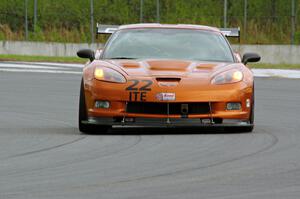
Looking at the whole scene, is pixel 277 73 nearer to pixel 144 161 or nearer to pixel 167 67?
pixel 167 67

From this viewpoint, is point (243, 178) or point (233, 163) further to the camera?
point (233, 163)

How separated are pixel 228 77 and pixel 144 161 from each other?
10.6ft

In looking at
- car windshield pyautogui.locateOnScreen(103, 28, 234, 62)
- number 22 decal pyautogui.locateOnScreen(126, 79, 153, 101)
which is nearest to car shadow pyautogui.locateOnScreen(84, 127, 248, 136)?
number 22 decal pyautogui.locateOnScreen(126, 79, 153, 101)

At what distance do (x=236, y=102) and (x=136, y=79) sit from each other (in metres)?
1.21

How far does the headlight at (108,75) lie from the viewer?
12.9 meters

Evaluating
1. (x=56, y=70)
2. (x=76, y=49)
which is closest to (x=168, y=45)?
(x=56, y=70)

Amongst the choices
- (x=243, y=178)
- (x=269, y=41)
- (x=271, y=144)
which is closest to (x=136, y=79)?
(x=271, y=144)

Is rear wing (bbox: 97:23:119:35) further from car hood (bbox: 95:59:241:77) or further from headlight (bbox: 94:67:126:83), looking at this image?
headlight (bbox: 94:67:126:83)

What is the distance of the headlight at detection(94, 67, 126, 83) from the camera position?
12.9 metres

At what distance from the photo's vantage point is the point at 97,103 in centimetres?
1299

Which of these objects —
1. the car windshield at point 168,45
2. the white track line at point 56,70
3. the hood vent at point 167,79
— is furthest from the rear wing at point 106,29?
the white track line at point 56,70

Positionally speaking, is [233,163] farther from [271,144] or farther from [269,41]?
[269,41]

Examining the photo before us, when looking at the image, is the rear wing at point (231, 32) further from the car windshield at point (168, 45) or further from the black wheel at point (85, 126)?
the black wheel at point (85, 126)

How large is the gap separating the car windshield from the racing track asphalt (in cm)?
104
